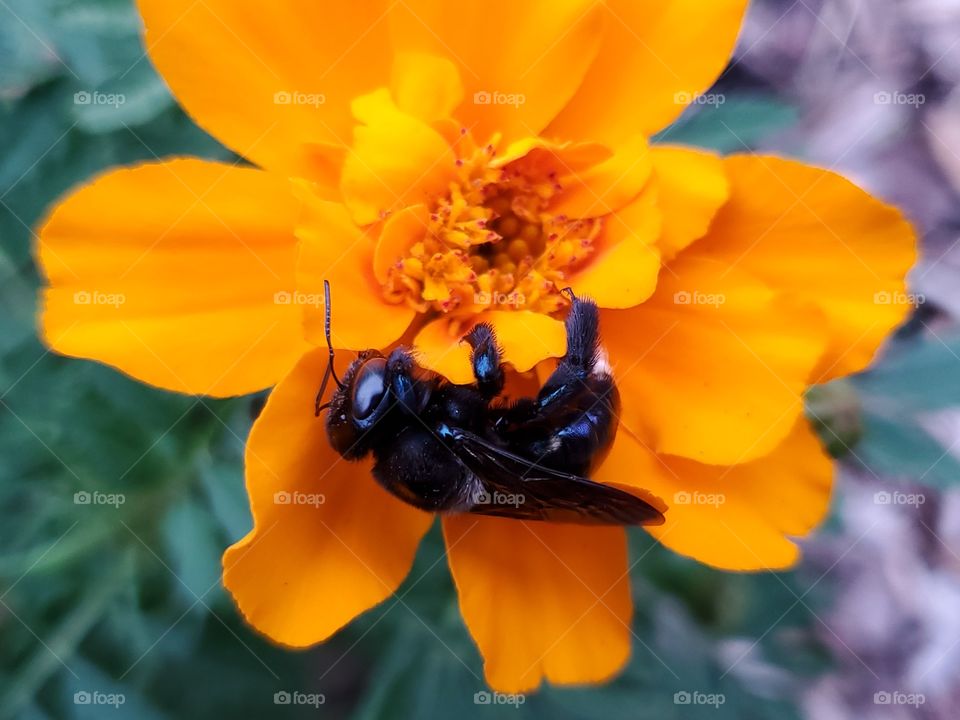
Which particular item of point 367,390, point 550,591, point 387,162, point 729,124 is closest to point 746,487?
point 550,591

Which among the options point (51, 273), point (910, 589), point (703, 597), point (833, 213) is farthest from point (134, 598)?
point (910, 589)

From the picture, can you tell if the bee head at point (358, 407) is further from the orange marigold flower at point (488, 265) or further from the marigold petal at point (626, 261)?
the marigold petal at point (626, 261)

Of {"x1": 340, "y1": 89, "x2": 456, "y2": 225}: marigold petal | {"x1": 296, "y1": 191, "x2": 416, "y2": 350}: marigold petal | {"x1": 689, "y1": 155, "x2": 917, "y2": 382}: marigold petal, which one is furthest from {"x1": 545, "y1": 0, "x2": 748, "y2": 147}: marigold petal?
{"x1": 296, "y1": 191, "x2": 416, "y2": 350}: marigold petal

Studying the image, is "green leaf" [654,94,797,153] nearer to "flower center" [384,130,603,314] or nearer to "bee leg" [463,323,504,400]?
"flower center" [384,130,603,314]

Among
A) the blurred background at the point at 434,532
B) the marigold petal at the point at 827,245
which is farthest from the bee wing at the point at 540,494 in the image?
the blurred background at the point at 434,532

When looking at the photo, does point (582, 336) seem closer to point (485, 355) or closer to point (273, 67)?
point (485, 355)

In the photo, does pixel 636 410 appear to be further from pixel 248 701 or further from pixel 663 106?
pixel 248 701
